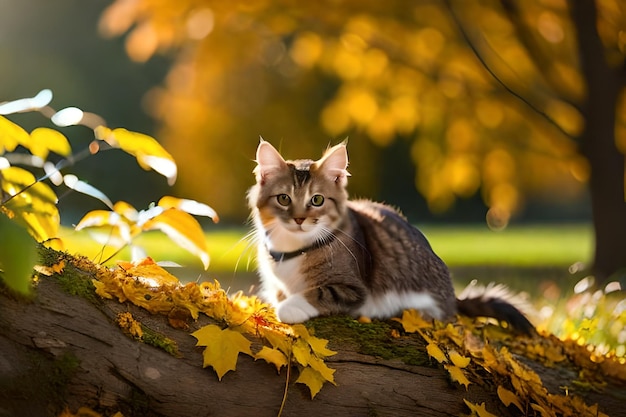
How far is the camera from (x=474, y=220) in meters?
16.7

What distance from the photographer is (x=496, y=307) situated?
297cm

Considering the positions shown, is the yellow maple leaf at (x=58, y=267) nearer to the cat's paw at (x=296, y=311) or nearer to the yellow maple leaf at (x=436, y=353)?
the cat's paw at (x=296, y=311)

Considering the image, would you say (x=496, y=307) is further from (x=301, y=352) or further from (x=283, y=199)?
(x=301, y=352)

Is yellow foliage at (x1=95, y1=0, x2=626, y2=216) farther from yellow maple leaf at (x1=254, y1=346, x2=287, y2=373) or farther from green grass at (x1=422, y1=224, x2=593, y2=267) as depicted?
yellow maple leaf at (x1=254, y1=346, x2=287, y2=373)

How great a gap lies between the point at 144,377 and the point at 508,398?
1.20 m

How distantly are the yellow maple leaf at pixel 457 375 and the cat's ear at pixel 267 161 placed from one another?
0.93 meters

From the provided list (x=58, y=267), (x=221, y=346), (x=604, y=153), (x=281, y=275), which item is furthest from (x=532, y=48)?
(x=58, y=267)

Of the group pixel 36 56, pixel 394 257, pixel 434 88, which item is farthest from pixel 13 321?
pixel 36 56

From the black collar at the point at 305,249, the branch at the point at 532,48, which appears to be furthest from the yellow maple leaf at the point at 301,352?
the branch at the point at 532,48

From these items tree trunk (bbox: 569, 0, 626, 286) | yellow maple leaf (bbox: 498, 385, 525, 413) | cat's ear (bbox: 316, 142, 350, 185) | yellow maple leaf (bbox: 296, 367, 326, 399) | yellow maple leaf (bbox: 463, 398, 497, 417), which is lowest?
yellow maple leaf (bbox: 463, 398, 497, 417)

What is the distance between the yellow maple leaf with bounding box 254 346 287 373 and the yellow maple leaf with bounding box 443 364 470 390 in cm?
59

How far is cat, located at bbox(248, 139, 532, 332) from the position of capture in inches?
99.7

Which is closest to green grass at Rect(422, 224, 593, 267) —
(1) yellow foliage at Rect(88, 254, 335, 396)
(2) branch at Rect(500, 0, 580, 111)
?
(2) branch at Rect(500, 0, 580, 111)

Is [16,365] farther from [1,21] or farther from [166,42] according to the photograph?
[1,21]
